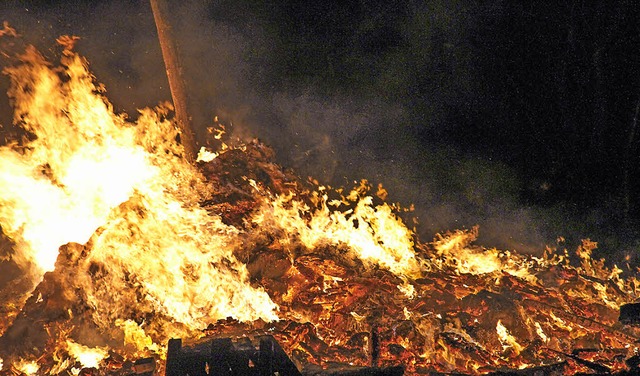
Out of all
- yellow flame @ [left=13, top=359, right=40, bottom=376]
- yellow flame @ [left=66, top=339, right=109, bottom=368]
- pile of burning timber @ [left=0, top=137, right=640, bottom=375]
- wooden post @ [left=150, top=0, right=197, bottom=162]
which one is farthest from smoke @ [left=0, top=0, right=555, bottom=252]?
yellow flame @ [left=13, top=359, right=40, bottom=376]

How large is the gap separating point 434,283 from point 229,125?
493 cm

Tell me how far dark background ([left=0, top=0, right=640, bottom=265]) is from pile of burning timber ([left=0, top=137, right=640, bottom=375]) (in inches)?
24.4

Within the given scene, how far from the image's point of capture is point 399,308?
22.0 ft

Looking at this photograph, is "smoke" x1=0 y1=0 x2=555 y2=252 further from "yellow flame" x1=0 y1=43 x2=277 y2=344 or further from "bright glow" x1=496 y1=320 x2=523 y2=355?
"bright glow" x1=496 y1=320 x2=523 y2=355

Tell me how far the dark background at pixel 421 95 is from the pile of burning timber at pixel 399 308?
2.03 feet

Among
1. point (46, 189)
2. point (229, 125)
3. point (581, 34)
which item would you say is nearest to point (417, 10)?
point (581, 34)

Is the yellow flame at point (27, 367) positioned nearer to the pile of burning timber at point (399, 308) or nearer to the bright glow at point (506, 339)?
the pile of burning timber at point (399, 308)

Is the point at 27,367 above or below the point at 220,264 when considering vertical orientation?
below

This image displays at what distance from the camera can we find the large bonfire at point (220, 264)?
20.7 ft

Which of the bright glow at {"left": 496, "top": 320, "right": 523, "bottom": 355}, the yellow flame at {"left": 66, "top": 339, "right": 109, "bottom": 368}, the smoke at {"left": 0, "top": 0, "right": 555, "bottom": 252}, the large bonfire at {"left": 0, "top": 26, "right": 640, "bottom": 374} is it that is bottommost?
the bright glow at {"left": 496, "top": 320, "right": 523, "bottom": 355}

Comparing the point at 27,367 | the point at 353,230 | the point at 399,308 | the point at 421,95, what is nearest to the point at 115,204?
the point at 27,367

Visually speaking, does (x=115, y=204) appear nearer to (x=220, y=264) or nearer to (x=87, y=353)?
(x=220, y=264)

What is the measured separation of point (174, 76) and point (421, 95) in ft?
15.8

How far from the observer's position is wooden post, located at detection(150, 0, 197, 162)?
7.53 m
